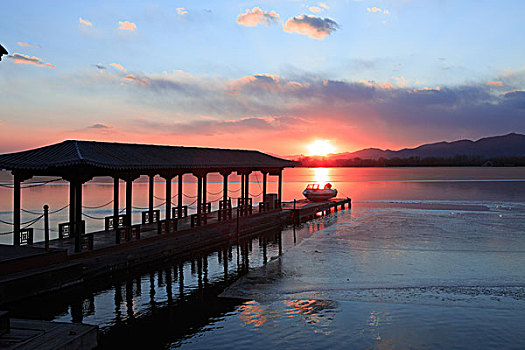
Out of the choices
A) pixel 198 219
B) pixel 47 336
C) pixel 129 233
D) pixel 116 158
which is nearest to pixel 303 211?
pixel 198 219

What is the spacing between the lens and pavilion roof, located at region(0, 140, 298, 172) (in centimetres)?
1543

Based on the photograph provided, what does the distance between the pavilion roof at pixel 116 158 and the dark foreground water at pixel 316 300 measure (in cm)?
Answer: 456

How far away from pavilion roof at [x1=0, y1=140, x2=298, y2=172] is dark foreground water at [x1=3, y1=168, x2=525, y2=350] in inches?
180

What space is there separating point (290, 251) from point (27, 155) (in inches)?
531

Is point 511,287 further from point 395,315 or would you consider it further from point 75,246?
point 75,246

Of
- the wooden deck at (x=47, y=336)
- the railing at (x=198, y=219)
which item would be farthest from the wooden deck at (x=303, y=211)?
the wooden deck at (x=47, y=336)

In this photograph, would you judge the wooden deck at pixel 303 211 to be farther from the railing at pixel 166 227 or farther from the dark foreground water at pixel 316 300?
the railing at pixel 166 227

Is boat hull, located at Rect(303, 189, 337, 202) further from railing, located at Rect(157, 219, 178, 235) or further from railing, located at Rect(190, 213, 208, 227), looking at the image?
railing, located at Rect(157, 219, 178, 235)

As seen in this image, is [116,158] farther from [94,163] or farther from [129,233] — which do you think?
[129,233]

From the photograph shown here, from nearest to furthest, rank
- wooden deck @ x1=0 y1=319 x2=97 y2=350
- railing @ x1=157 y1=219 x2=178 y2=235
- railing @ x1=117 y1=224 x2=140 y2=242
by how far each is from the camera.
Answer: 1. wooden deck @ x1=0 y1=319 x2=97 y2=350
2. railing @ x1=117 y1=224 x2=140 y2=242
3. railing @ x1=157 y1=219 x2=178 y2=235

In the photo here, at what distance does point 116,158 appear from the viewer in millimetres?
18000

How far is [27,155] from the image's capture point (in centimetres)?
1661

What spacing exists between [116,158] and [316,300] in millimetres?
10286

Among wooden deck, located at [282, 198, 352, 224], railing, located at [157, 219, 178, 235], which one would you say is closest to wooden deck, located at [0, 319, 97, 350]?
railing, located at [157, 219, 178, 235]
